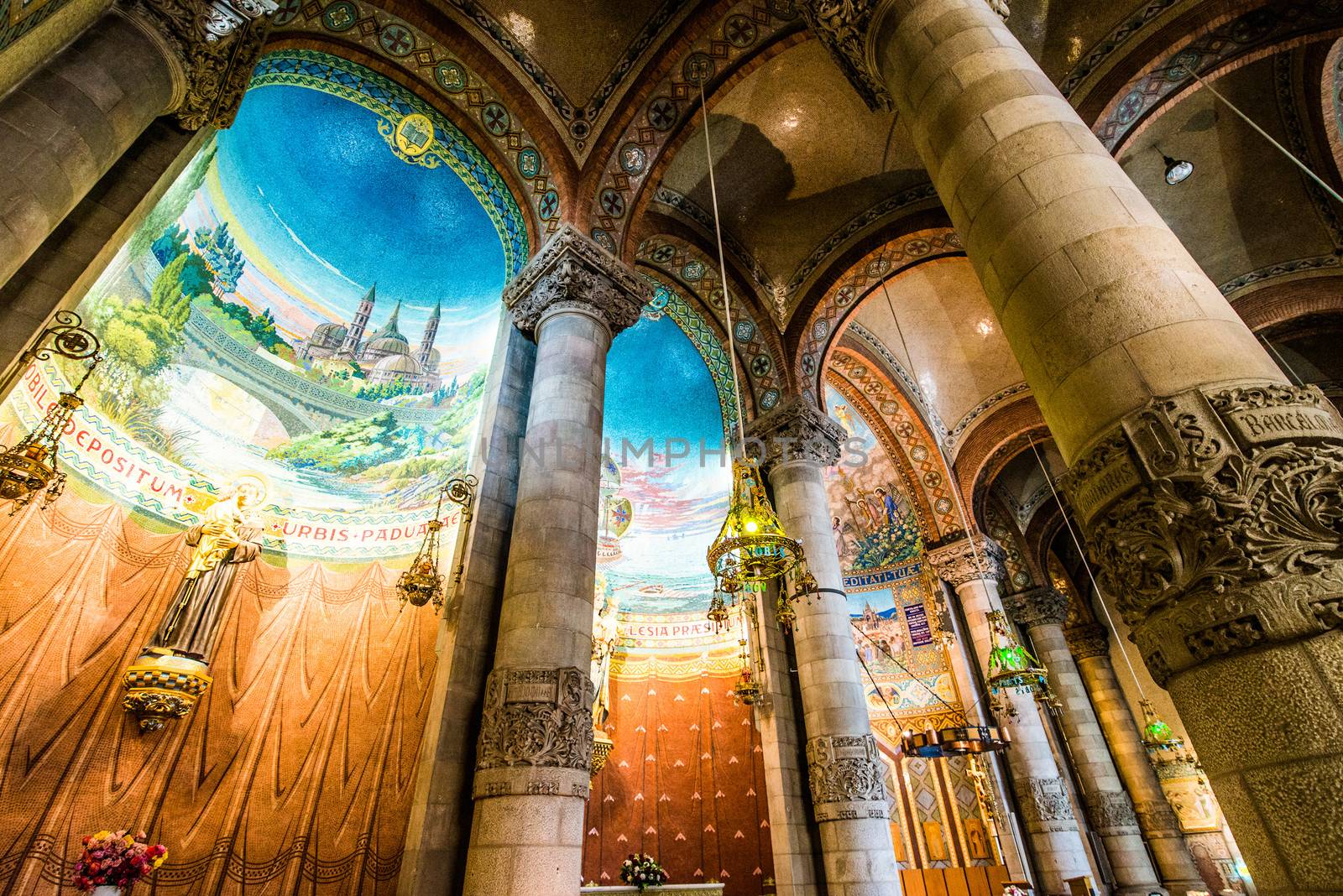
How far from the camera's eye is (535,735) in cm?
389

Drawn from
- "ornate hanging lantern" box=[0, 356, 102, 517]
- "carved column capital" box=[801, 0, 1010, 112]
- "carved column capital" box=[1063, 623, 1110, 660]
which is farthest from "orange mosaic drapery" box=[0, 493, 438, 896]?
"carved column capital" box=[1063, 623, 1110, 660]

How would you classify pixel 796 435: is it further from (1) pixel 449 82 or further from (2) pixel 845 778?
(1) pixel 449 82

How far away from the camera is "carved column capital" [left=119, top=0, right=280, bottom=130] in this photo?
3.32 meters

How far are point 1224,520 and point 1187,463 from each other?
0.17 meters

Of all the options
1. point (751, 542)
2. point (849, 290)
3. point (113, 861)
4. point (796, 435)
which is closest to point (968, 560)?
point (796, 435)

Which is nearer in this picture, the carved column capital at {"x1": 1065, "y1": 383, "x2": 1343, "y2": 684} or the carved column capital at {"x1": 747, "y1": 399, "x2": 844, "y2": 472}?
the carved column capital at {"x1": 1065, "y1": 383, "x2": 1343, "y2": 684}

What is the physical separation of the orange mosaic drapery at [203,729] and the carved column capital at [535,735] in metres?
2.04

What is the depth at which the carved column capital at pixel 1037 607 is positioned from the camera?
1216cm

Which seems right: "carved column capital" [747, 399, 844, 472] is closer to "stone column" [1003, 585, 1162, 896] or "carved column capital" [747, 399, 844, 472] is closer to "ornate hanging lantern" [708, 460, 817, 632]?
"ornate hanging lantern" [708, 460, 817, 632]

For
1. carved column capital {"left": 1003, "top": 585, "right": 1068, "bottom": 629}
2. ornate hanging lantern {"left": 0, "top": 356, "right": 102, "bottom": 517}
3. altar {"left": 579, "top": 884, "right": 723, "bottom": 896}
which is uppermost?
carved column capital {"left": 1003, "top": 585, "right": 1068, "bottom": 629}

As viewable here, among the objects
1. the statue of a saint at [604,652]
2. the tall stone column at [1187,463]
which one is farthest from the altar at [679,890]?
the tall stone column at [1187,463]

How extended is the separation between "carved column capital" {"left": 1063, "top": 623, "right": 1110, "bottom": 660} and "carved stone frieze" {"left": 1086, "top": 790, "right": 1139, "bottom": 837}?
343 centimetres

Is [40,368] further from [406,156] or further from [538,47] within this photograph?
[538,47]

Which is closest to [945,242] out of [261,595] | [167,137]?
[167,137]
